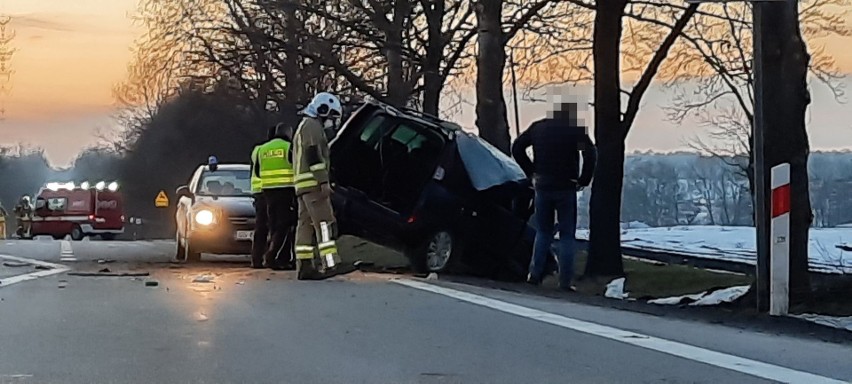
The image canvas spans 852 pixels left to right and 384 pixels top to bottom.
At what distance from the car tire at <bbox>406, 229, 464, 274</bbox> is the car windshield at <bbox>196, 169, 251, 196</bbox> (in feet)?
14.4

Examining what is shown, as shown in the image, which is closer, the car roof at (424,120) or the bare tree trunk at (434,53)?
the car roof at (424,120)

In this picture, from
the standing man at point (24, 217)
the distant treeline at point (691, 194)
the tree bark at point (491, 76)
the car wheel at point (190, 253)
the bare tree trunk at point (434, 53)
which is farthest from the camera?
the standing man at point (24, 217)

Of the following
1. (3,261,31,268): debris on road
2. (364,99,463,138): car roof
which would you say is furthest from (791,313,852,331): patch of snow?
(3,261,31,268): debris on road

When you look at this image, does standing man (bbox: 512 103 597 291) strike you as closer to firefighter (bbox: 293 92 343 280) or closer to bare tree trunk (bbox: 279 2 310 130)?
firefighter (bbox: 293 92 343 280)

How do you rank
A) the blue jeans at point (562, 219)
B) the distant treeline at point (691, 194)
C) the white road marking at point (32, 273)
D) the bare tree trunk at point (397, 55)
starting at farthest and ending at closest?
1. the distant treeline at point (691, 194)
2. the bare tree trunk at point (397, 55)
3. the blue jeans at point (562, 219)
4. the white road marking at point (32, 273)

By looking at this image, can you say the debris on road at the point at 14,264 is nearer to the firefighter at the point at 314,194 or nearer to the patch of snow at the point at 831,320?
the firefighter at the point at 314,194

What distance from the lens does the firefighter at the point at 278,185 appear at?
1588 centimetres

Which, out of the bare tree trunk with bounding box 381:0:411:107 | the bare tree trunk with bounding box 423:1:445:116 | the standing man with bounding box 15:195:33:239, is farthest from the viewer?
the standing man with bounding box 15:195:33:239

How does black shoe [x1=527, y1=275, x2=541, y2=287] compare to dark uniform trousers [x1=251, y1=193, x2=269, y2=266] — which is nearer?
black shoe [x1=527, y1=275, x2=541, y2=287]

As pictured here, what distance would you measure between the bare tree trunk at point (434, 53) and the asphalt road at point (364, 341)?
658 inches

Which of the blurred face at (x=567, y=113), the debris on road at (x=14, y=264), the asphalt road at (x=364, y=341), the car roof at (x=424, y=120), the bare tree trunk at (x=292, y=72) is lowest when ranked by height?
the asphalt road at (x=364, y=341)

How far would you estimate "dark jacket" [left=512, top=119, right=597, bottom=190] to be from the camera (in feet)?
44.6

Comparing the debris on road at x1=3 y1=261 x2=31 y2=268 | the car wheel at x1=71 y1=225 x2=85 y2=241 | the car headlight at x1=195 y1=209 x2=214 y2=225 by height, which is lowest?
the debris on road at x1=3 y1=261 x2=31 y2=268

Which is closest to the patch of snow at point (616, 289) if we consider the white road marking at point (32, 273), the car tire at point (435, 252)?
the car tire at point (435, 252)
